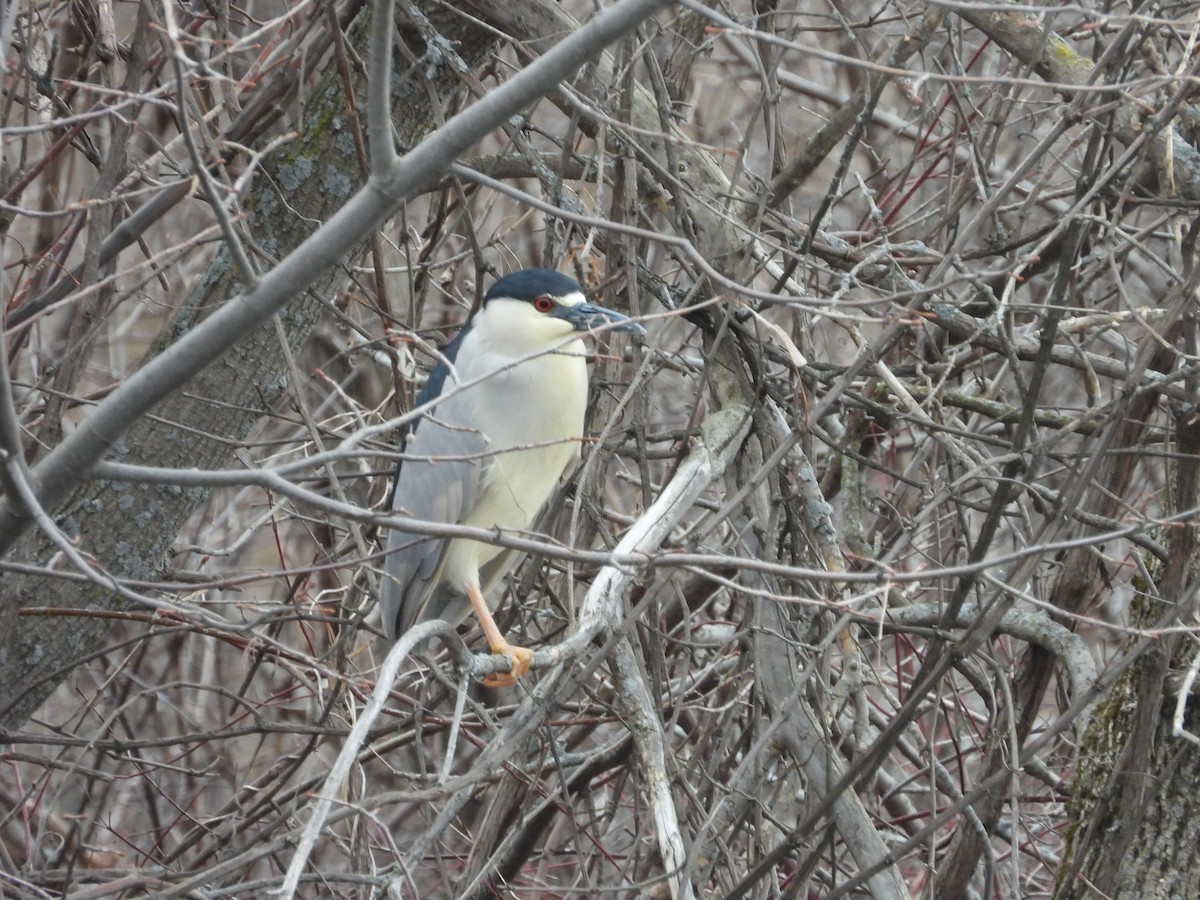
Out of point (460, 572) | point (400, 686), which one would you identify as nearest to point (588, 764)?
point (460, 572)

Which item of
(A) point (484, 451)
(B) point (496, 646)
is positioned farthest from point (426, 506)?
(B) point (496, 646)

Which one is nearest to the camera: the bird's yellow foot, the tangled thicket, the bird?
the tangled thicket

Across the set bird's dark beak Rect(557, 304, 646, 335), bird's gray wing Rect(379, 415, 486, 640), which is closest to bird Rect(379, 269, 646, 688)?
bird's gray wing Rect(379, 415, 486, 640)

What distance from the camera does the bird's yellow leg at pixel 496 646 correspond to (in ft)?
9.50

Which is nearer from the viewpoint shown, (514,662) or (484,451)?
(514,662)

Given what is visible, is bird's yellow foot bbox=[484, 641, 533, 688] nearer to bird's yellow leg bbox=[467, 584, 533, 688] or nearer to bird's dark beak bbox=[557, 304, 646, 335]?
bird's yellow leg bbox=[467, 584, 533, 688]

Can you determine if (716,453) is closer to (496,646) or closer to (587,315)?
(587,315)

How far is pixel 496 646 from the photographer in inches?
121

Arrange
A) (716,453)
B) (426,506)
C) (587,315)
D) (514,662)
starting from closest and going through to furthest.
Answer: (716,453) → (514,662) → (587,315) → (426,506)

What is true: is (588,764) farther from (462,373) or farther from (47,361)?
(47,361)

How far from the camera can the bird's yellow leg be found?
2.89 metres

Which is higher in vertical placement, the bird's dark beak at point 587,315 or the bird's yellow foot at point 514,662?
the bird's dark beak at point 587,315

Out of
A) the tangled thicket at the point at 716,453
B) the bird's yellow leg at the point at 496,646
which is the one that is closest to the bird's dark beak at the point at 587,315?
the tangled thicket at the point at 716,453

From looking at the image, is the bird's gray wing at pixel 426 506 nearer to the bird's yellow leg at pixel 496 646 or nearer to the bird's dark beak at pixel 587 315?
the bird's yellow leg at pixel 496 646
